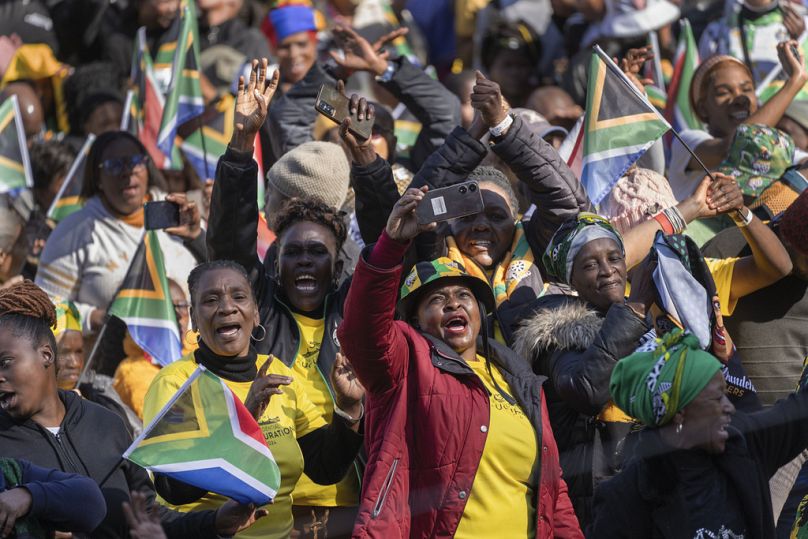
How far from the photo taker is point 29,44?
Result: 37.4ft

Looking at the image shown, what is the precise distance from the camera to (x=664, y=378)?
496 cm

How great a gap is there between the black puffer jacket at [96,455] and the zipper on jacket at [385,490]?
541 millimetres

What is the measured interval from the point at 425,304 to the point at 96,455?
1.32 meters

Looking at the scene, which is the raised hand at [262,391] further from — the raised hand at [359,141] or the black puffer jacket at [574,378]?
the raised hand at [359,141]

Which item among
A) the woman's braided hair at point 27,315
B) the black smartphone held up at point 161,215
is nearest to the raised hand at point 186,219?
the black smartphone held up at point 161,215

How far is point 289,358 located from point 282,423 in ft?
1.52

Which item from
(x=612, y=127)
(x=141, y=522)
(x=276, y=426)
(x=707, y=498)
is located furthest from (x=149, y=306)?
(x=707, y=498)

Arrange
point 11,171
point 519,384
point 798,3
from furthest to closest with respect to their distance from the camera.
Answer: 1. point 798,3
2. point 11,171
3. point 519,384

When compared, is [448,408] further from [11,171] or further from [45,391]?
[11,171]

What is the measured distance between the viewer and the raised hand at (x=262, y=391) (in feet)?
17.7

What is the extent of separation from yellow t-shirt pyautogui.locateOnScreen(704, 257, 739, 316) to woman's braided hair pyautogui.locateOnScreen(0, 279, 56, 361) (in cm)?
280

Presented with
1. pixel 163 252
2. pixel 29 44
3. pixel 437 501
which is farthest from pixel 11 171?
pixel 437 501

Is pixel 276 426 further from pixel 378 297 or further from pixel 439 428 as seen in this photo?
pixel 378 297

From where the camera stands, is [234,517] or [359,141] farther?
[359,141]
